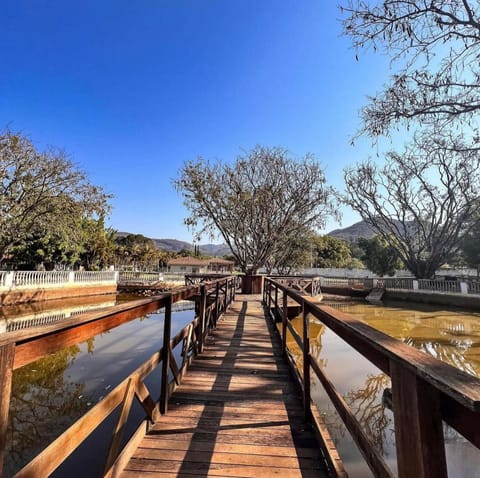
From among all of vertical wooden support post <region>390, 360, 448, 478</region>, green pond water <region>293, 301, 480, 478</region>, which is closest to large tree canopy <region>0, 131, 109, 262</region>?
green pond water <region>293, 301, 480, 478</region>

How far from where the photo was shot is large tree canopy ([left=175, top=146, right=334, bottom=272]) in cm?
1378

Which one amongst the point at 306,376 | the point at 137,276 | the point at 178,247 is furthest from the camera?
the point at 178,247

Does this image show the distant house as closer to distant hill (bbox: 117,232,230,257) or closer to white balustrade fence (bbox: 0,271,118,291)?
distant hill (bbox: 117,232,230,257)

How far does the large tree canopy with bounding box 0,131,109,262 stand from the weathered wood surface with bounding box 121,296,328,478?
1299 cm

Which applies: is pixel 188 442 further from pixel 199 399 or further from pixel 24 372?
pixel 24 372

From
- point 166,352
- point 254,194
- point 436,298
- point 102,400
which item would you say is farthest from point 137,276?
point 102,400

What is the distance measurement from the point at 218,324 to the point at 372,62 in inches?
221

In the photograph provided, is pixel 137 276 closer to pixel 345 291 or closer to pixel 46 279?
pixel 46 279

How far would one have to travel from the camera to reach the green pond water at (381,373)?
3104mm

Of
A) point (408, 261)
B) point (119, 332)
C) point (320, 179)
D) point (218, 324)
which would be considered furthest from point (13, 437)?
point (408, 261)

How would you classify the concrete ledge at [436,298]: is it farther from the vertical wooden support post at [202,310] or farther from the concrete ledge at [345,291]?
the vertical wooden support post at [202,310]

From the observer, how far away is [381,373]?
18.6 ft

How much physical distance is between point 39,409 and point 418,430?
4838mm

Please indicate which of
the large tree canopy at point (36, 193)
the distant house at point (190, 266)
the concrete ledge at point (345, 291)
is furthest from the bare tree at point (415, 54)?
the distant house at point (190, 266)
